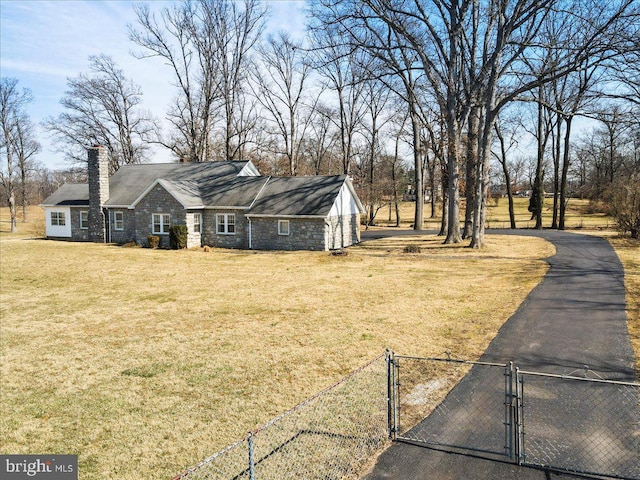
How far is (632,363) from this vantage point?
823 centimetres

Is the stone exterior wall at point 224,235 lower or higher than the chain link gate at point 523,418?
higher

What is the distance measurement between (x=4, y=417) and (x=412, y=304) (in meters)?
10.3

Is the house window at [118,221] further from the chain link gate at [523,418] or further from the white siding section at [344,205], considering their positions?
the chain link gate at [523,418]

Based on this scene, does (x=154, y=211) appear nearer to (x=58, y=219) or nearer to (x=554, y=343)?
(x=58, y=219)

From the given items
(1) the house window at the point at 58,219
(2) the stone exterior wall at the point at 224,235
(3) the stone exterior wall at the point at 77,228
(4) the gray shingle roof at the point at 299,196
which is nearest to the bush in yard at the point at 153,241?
(2) the stone exterior wall at the point at 224,235

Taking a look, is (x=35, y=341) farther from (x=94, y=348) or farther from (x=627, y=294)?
(x=627, y=294)

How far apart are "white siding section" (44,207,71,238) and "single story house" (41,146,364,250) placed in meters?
0.08

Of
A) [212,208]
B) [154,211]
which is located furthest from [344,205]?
[154,211]

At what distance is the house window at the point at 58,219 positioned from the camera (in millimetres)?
33625

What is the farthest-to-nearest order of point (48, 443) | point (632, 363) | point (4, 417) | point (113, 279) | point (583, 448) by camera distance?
1. point (113, 279)
2. point (632, 363)
3. point (4, 417)
4. point (48, 443)
5. point (583, 448)

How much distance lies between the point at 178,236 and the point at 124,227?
6.44m

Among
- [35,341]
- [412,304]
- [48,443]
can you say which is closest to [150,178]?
[35,341]

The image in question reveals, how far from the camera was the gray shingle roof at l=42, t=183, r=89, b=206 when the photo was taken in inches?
1307
